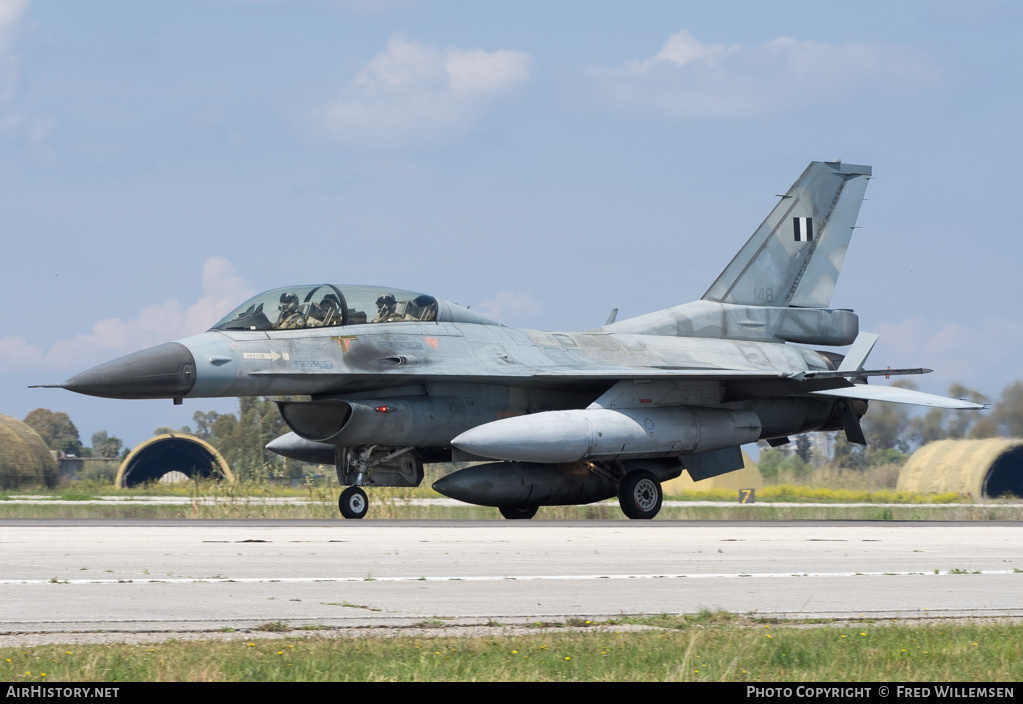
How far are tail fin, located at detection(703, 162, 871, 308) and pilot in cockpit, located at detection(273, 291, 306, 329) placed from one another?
847 centimetres

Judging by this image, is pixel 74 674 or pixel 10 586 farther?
pixel 10 586

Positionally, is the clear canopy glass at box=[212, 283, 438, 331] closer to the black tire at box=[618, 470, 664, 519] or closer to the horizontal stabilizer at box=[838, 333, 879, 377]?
the black tire at box=[618, 470, 664, 519]

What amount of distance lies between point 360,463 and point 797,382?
7.00 meters

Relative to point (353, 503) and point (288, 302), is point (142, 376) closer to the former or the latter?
point (288, 302)

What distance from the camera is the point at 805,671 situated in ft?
16.0

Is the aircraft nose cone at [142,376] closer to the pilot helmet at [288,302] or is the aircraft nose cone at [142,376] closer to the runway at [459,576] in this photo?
the pilot helmet at [288,302]

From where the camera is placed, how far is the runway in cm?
629

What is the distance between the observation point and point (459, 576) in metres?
8.17

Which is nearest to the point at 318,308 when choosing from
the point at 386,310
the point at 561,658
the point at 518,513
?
the point at 386,310

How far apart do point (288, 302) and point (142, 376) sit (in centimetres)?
237

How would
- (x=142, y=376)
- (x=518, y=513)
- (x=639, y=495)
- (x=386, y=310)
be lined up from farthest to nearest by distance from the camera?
(x=518, y=513) < (x=639, y=495) < (x=386, y=310) < (x=142, y=376)

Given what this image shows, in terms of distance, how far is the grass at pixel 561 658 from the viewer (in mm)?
4633

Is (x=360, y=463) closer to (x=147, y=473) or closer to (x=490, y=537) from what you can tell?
(x=490, y=537)
